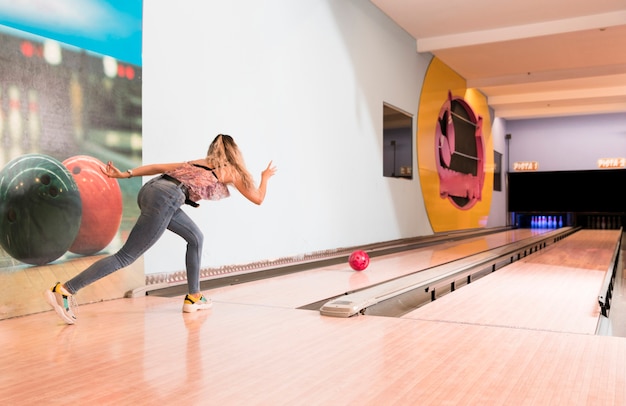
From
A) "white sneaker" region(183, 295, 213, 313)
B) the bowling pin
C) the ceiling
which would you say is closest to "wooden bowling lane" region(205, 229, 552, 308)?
"white sneaker" region(183, 295, 213, 313)

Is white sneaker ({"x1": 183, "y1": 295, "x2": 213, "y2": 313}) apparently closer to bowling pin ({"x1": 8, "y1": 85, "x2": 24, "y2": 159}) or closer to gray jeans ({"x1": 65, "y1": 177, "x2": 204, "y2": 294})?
gray jeans ({"x1": 65, "y1": 177, "x2": 204, "y2": 294})

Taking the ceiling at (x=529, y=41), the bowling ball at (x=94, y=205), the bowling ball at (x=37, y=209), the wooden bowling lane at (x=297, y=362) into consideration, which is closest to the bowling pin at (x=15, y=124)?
the bowling ball at (x=37, y=209)

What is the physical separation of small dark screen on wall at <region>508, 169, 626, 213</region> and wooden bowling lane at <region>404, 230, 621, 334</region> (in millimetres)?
8730

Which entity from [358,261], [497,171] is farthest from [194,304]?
[497,171]

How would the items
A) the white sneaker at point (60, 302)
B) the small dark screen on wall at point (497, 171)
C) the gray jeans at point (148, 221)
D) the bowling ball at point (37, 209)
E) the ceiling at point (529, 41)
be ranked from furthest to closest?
the small dark screen on wall at point (497, 171) < the ceiling at point (529, 41) < the bowling ball at point (37, 209) < the gray jeans at point (148, 221) < the white sneaker at point (60, 302)

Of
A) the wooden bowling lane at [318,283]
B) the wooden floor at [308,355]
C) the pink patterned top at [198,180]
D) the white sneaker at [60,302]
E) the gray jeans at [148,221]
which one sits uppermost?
the pink patterned top at [198,180]

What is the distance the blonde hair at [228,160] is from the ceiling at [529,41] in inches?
175

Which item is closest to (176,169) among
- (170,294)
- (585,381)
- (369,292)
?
(170,294)

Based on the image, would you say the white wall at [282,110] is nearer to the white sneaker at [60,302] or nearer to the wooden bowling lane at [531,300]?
the white sneaker at [60,302]

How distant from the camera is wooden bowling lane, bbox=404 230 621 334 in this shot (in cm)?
249

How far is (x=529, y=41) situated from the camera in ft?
24.6

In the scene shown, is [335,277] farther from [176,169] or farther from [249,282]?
[176,169]

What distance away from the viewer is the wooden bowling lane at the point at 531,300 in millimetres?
2494

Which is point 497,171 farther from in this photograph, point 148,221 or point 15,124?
point 15,124
